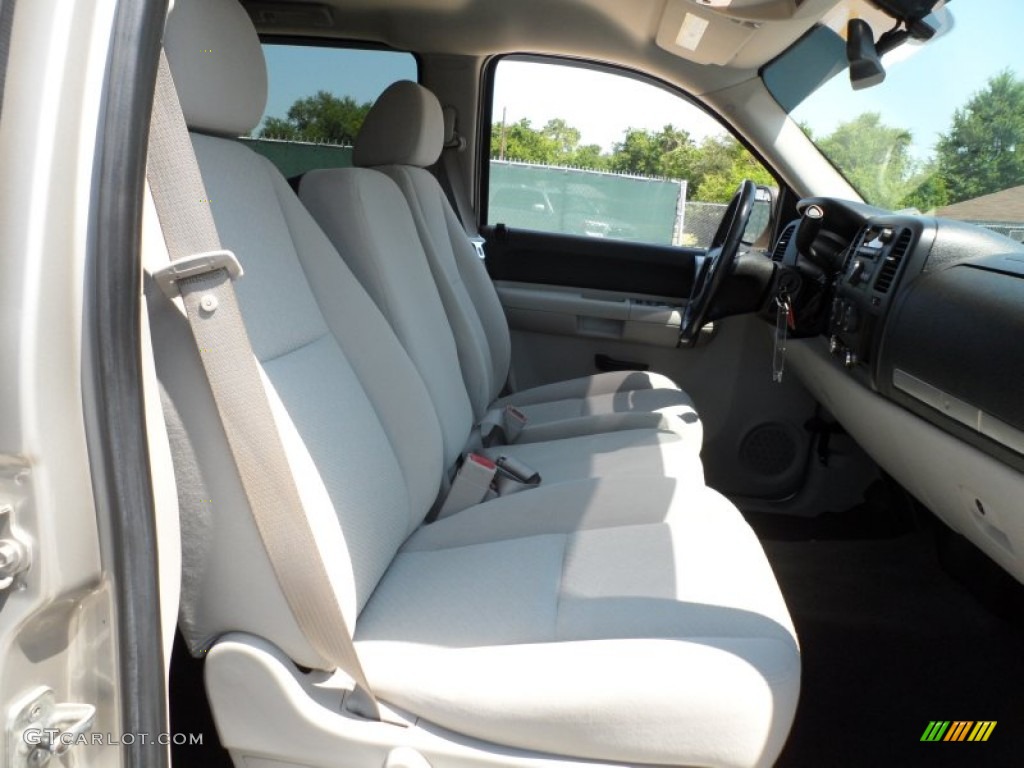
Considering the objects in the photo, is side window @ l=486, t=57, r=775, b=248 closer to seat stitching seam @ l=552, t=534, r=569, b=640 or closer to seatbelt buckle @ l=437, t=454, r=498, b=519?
seatbelt buckle @ l=437, t=454, r=498, b=519

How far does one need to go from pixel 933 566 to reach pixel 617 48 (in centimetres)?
180

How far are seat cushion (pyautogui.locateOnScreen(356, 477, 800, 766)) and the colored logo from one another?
658 mm

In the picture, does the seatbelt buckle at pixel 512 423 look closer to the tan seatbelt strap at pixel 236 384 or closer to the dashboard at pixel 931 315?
the dashboard at pixel 931 315

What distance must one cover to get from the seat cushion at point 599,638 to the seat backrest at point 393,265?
429 millimetres

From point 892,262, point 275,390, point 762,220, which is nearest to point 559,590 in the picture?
point 275,390

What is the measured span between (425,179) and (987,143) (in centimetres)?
132

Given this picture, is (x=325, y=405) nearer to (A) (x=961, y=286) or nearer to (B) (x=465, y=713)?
(B) (x=465, y=713)

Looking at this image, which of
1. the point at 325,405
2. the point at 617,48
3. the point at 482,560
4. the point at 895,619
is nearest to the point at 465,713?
the point at 482,560

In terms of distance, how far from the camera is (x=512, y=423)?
7.63ft

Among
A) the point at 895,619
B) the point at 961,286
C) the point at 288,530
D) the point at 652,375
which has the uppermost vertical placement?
the point at 961,286

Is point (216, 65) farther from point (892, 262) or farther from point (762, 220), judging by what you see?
point (762, 220)

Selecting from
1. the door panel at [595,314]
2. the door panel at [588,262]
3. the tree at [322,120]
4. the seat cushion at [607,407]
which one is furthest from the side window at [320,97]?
the seat cushion at [607,407]

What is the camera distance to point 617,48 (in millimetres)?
2869

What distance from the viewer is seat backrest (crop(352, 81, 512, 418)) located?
222 cm
